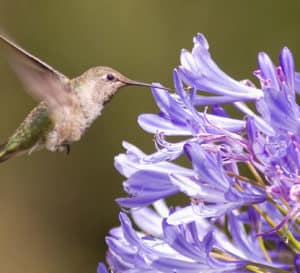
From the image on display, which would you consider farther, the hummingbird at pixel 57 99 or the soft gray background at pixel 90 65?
the soft gray background at pixel 90 65

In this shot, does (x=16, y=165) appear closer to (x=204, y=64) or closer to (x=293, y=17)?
(x=293, y=17)

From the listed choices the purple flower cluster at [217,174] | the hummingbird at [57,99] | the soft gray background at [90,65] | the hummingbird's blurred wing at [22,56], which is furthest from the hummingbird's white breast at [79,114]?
the soft gray background at [90,65]

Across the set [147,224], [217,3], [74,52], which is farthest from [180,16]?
[147,224]

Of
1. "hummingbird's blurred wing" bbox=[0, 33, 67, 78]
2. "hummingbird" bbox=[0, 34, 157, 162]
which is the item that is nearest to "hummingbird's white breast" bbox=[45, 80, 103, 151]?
"hummingbird" bbox=[0, 34, 157, 162]

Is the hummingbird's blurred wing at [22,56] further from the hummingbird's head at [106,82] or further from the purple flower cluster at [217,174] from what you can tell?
the purple flower cluster at [217,174]

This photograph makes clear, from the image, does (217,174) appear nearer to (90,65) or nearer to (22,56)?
(22,56)

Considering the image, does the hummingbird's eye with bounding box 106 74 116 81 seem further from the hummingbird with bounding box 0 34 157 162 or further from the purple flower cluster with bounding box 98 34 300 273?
the purple flower cluster with bounding box 98 34 300 273

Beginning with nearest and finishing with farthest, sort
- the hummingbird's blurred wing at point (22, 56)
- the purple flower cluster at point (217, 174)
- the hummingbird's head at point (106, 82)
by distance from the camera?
the purple flower cluster at point (217, 174), the hummingbird's blurred wing at point (22, 56), the hummingbird's head at point (106, 82)
